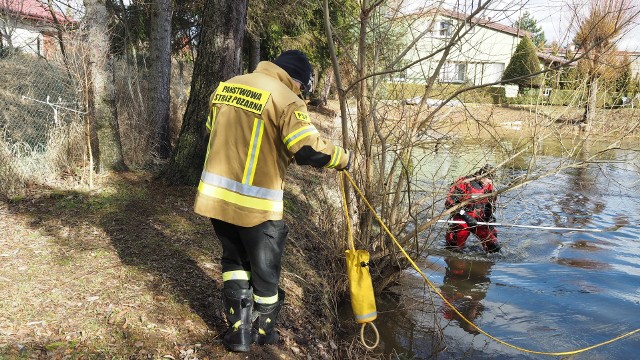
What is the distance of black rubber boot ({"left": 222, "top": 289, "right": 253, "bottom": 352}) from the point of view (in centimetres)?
312

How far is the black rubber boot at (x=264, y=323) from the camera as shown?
127 inches

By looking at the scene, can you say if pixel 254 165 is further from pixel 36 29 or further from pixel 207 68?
pixel 36 29

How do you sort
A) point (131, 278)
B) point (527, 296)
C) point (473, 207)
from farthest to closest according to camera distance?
point (473, 207) < point (527, 296) < point (131, 278)

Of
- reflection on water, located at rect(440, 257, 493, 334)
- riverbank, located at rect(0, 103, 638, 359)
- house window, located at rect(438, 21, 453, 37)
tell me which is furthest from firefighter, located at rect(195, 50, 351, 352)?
reflection on water, located at rect(440, 257, 493, 334)

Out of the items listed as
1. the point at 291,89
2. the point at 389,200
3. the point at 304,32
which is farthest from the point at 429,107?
the point at 304,32

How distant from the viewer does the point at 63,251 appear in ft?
13.9

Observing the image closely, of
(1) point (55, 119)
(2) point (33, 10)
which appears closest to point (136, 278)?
(1) point (55, 119)

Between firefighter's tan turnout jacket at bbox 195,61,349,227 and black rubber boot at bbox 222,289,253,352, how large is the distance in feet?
1.76

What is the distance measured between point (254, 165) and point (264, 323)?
1130mm

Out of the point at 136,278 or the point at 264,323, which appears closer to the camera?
the point at 264,323

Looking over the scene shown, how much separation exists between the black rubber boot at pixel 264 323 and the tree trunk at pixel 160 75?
487cm

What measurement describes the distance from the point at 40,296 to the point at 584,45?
16.4 ft

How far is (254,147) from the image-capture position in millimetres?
2902

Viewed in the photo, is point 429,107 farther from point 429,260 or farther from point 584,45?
point 429,260
